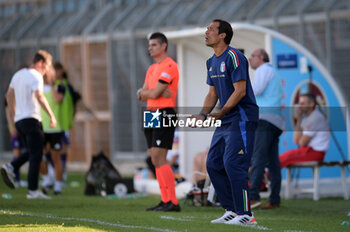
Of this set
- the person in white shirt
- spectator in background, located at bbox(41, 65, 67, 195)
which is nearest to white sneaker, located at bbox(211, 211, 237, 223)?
the person in white shirt

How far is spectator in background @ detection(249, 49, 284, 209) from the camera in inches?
441

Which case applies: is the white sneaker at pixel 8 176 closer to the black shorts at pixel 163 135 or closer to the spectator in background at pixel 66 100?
the black shorts at pixel 163 135

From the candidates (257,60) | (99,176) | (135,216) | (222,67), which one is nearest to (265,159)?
(257,60)

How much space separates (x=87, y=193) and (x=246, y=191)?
20.9 feet

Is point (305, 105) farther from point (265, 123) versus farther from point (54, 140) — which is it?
point (54, 140)

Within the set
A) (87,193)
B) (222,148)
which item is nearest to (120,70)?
(87,193)

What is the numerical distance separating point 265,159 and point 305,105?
2.18 meters

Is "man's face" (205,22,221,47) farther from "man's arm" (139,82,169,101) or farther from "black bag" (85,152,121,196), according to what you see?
"black bag" (85,152,121,196)

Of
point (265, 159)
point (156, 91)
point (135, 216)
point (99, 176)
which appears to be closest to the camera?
point (135, 216)

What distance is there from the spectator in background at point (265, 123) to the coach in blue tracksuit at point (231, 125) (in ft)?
8.26

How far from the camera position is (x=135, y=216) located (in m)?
9.59

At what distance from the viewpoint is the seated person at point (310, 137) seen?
1300cm

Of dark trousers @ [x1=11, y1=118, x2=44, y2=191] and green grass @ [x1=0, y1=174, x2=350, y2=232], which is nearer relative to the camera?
green grass @ [x1=0, y1=174, x2=350, y2=232]

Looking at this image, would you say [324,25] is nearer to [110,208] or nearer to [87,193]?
[87,193]
